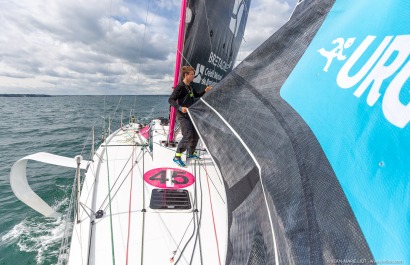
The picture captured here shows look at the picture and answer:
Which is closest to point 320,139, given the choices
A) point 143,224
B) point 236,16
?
point 143,224

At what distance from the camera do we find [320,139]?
3.26 feet

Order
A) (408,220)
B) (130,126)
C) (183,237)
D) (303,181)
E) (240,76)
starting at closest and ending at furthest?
(408,220)
(303,181)
(240,76)
(183,237)
(130,126)

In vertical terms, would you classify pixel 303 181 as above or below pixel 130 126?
below

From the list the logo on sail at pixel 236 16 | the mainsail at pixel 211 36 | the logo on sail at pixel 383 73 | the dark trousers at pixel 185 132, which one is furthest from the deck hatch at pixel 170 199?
the logo on sail at pixel 236 16

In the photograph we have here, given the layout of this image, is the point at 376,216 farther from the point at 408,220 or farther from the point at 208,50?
the point at 208,50

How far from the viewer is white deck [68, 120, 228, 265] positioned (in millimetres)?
1946

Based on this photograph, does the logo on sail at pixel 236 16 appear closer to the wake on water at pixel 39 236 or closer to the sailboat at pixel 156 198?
the sailboat at pixel 156 198

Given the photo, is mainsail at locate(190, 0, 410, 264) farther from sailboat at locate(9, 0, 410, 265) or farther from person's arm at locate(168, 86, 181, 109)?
person's arm at locate(168, 86, 181, 109)

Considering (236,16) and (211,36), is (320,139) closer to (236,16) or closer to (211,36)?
(211,36)

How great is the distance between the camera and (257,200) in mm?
1133

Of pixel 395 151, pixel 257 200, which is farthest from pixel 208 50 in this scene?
pixel 395 151

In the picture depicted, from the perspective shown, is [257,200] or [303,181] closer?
[303,181]

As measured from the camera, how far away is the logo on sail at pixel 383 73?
0.75m

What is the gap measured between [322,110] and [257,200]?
22.0 inches
